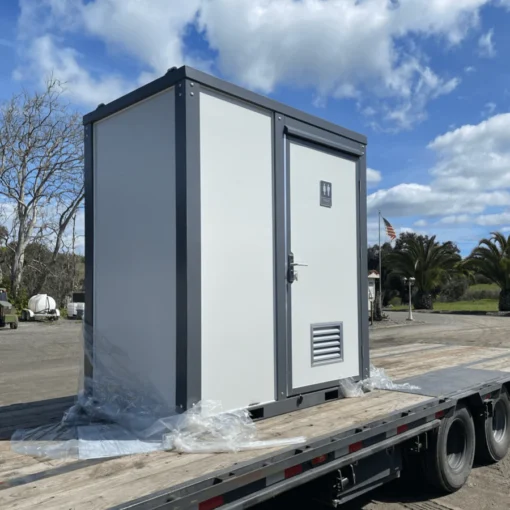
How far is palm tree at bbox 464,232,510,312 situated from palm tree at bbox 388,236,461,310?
146 centimetres

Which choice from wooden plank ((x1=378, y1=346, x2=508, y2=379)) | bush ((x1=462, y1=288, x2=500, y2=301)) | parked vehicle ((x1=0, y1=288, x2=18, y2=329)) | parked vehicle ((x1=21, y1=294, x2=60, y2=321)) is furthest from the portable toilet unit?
bush ((x1=462, y1=288, x2=500, y2=301))

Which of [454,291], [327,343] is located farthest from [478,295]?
[327,343]

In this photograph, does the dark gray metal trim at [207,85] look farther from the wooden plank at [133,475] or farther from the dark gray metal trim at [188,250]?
the wooden plank at [133,475]

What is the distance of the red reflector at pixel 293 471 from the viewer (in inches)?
122

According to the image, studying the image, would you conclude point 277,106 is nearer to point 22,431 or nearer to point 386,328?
point 22,431

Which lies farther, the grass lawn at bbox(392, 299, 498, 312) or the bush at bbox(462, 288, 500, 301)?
the bush at bbox(462, 288, 500, 301)

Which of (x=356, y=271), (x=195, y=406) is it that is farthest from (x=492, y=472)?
(x=195, y=406)

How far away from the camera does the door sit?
4457mm

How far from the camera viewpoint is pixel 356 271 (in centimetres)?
515

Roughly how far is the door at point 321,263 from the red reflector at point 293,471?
3.90ft

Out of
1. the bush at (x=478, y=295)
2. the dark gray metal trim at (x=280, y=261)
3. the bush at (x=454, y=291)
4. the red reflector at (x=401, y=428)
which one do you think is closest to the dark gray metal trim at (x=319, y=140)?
the dark gray metal trim at (x=280, y=261)

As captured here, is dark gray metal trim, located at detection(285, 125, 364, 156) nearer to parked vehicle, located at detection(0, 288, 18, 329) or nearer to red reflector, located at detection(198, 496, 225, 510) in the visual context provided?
red reflector, located at detection(198, 496, 225, 510)

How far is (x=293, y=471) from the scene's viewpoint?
10.3 ft

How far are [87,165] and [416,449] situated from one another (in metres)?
3.58
